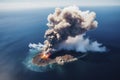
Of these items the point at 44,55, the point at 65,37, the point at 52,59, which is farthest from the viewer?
the point at 65,37

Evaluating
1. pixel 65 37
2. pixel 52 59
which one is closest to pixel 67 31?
pixel 65 37

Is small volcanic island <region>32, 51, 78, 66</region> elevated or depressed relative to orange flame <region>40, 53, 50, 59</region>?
depressed

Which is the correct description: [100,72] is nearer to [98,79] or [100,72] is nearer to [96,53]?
[98,79]

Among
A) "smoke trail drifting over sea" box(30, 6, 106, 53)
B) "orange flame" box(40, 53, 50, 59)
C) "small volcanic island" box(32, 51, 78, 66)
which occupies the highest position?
"smoke trail drifting over sea" box(30, 6, 106, 53)

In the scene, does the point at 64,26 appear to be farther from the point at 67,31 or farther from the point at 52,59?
the point at 52,59

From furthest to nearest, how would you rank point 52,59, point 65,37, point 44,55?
1. point 65,37
2. point 44,55
3. point 52,59

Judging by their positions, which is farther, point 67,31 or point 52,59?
point 67,31

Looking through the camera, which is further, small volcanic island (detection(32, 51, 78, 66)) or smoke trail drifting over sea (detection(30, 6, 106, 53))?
smoke trail drifting over sea (detection(30, 6, 106, 53))

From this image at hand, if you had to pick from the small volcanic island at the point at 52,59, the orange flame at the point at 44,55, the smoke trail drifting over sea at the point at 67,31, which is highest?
the smoke trail drifting over sea at the point at 67,31
